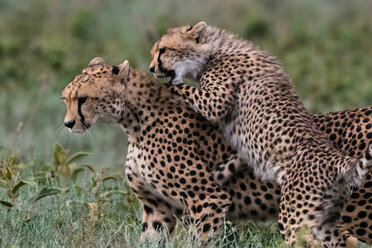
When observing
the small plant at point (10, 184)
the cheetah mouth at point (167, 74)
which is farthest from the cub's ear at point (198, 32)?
the small plant at point (10, 184)

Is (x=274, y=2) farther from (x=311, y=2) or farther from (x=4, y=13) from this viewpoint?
(x=4, y=13)

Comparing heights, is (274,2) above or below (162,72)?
above

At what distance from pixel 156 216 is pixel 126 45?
21.3 feet

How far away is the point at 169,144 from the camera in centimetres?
481

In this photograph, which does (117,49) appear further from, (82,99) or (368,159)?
(368,159)

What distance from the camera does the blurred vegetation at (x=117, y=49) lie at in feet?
26.0

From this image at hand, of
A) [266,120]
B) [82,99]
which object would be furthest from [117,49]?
[266,120]

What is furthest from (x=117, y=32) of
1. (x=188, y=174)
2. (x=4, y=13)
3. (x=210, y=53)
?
(x=188, y=174)

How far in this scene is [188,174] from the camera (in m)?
4.73

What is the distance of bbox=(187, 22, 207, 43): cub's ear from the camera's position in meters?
5.42

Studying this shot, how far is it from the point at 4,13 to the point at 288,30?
4.39 m

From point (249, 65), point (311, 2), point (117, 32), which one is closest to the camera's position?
point (249, 65)

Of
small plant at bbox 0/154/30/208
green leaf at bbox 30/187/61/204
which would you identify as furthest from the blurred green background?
green leaf at bbox 30/187/61/204

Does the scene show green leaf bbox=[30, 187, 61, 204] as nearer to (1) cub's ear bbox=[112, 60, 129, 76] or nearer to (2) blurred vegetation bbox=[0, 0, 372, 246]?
(2) blurred vegetation bbox=[0, 0, 372, 246]
